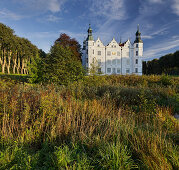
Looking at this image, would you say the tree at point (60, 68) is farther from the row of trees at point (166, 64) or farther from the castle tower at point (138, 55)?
the castle tower at point (138, 55)

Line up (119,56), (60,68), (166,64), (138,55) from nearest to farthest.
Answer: (60,68) < (138,55) < (119,56) < (166,64)

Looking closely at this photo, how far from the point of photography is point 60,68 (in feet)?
25.0

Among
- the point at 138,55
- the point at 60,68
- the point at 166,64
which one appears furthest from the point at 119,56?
the point at 60,68

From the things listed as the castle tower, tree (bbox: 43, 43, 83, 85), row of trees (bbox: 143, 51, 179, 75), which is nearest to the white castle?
the castle tower

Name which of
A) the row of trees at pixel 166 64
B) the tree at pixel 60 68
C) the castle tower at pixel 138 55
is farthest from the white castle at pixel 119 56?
the tree at pixel 60 68

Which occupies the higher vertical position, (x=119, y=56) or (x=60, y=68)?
(x=119, y=56)

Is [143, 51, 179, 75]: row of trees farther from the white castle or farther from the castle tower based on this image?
the white castle

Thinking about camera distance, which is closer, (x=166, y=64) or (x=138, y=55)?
(x=138, y=55)

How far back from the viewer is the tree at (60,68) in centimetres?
746

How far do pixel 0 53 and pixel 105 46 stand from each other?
28.9m

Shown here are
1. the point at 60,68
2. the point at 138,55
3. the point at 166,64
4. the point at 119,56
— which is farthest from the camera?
the point at 166,64

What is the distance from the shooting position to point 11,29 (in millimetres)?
25953

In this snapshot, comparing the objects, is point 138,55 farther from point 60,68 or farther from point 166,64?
point 60,68

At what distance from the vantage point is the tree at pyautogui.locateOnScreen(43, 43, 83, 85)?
294 inches
